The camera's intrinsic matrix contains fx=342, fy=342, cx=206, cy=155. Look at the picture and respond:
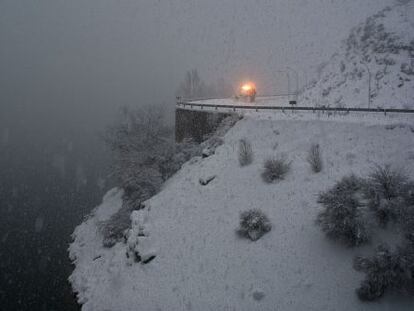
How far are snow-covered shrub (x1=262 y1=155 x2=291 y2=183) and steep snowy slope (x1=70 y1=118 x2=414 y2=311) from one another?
14.8 inches

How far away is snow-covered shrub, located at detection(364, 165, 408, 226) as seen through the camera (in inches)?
453

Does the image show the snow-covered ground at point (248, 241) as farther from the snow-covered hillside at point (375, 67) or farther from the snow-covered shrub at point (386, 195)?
the snow-covered hillside at point (375, 67)

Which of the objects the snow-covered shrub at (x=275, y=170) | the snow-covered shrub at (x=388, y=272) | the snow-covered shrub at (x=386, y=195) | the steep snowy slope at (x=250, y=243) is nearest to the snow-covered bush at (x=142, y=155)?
the steep snowy slope at (x=250, y=243)

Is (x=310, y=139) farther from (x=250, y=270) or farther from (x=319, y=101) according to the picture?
(x=319, y=101)

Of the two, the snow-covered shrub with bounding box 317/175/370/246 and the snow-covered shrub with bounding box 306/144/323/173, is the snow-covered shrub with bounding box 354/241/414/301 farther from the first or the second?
the snow-covered shrub with bounding box 306/144/323/173

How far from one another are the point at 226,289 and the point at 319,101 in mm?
24452

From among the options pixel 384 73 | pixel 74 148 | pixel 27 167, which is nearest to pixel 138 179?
pixel 384 73

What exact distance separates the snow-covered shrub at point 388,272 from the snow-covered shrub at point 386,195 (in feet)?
4.81

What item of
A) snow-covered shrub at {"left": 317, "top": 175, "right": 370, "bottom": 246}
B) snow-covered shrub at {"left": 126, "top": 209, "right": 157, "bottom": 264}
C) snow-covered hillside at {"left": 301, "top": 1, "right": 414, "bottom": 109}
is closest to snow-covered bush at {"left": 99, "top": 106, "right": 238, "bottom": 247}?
snow-covered shrub at {"left": 126, "top": 209, "right": 157, "bottom": 264}

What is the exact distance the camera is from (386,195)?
12.1m

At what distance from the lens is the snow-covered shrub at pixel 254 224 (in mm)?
14422

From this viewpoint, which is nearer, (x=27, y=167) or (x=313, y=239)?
(x=313, y=239)

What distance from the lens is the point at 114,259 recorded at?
18.8 metres

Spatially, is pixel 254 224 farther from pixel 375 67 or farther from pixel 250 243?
pixel 375 67
